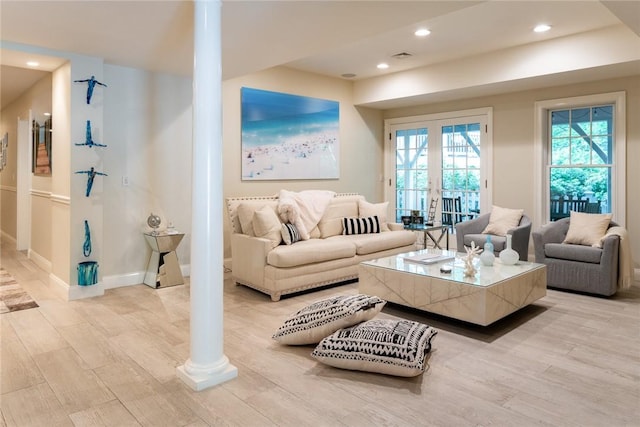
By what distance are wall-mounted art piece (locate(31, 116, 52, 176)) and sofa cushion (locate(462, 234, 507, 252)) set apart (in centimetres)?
480

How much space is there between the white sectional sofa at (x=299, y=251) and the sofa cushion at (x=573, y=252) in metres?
1.58

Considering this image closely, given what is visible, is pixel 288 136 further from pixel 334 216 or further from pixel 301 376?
pixel 301 376

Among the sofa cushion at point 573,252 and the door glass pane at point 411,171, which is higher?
the door glass pane at point 411,171

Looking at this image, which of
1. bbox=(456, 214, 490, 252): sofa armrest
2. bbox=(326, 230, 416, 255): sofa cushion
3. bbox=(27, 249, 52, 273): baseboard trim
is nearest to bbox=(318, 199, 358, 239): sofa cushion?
bbox=(326, 230, 416, 255): sofa cushion

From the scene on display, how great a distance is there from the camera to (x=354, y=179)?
7.13 m

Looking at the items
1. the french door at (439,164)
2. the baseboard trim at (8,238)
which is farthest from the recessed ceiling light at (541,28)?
the baseboard trim at (8,238)

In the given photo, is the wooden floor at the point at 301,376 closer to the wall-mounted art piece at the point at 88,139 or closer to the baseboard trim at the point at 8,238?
the wall-mounted art piece at the point at 88,139

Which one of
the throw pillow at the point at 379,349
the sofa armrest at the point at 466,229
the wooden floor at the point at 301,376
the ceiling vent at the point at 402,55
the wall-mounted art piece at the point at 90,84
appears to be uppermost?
the ceiling vent at the point at 402,55

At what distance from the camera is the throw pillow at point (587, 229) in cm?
446

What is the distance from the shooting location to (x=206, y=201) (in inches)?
98.5

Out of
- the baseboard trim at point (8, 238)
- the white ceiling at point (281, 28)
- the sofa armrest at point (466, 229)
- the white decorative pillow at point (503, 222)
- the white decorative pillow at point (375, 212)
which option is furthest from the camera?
the baseboard trim at point (8, 238)

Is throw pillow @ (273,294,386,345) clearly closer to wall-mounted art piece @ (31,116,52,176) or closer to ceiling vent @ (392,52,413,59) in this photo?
wall-mounted art piece @ (31,116,52,176)

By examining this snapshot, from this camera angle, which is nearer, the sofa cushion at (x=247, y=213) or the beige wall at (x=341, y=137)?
the sofa cushion at (x=247, y=213)

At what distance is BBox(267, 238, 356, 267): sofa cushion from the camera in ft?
13.6
